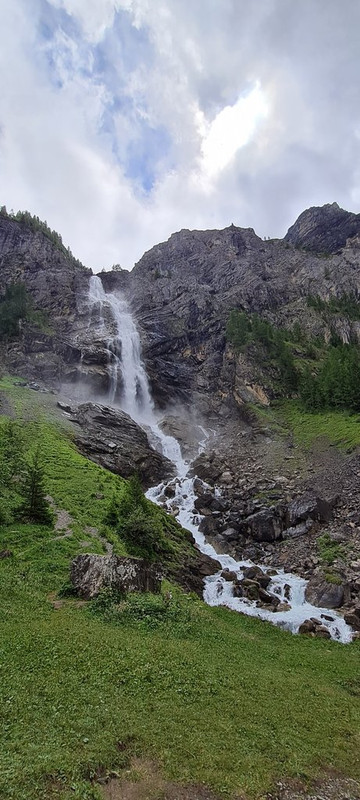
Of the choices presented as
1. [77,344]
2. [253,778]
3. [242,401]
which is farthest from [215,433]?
[253,778]

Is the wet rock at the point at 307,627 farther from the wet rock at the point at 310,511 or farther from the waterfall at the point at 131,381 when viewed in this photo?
the waterfall at the point at 131,381

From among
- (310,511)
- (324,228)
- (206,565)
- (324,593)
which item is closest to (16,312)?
(206,565)

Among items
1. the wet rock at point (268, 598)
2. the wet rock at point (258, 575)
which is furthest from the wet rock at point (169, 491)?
the wet rock at point (268, 598)

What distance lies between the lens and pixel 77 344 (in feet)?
243

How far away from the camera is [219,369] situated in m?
73.8

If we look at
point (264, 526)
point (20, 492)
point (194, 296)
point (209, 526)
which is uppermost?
point (194, 296)

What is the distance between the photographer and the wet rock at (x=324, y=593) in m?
20.4

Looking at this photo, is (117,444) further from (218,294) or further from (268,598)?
(218,294)

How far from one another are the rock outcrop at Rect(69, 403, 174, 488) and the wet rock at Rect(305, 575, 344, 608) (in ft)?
73.1

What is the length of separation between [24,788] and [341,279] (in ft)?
338

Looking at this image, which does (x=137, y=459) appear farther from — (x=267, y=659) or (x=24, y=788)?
(x=24, y=788)

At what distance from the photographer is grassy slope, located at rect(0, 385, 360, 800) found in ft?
24.3

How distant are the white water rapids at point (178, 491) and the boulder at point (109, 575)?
6.34m

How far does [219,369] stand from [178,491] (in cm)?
3874
